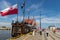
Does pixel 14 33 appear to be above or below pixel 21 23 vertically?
below

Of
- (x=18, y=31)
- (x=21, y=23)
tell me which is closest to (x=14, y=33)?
(x=18, y=31)

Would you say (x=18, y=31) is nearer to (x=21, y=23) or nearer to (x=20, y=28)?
(x=20, y=28)

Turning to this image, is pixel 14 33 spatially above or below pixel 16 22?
below

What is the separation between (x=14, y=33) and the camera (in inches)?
2247

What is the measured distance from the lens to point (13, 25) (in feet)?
192

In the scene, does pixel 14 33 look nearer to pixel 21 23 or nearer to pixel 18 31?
pixel 18 31

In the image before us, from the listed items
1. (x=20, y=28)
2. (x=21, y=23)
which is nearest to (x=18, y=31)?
(x=20, y=28)

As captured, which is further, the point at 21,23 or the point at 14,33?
the point at 21,23

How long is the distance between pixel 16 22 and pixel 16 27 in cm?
245

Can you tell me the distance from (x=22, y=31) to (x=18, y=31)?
1.64 meters

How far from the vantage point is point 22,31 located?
188ft

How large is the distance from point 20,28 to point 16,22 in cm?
344

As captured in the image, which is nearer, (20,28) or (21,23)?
(20,28)

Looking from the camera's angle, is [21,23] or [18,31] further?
[21,23]
